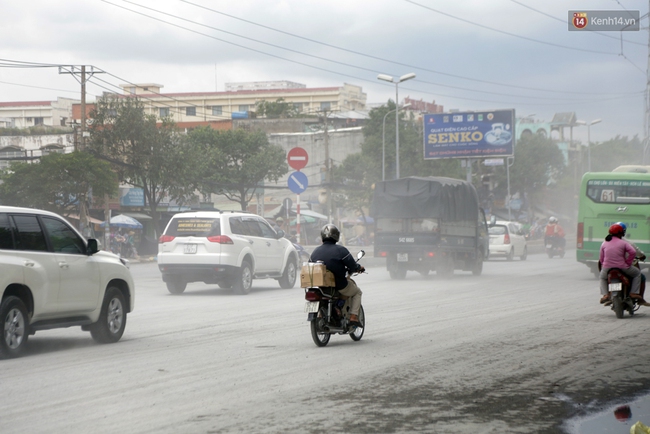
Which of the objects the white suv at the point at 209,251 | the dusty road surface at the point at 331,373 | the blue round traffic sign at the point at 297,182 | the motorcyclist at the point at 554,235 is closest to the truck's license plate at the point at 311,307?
the dusty road surface at the point at 331,373

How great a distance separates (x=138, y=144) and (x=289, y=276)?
2667 cm

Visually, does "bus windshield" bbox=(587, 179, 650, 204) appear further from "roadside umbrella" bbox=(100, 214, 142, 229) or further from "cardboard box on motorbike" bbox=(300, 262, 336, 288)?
"roadside umbrella" bbox=(100, 214, 142, 229)

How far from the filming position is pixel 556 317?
14.2 meters

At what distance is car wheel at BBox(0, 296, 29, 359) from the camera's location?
9.22m

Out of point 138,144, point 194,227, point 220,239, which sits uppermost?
point 138,144

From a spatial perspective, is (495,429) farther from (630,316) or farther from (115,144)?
(115,144)

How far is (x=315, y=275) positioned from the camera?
10.3m

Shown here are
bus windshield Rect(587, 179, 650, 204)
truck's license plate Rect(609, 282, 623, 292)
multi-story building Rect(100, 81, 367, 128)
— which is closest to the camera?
truck's license plate Rect(609, 282, 623, 292)

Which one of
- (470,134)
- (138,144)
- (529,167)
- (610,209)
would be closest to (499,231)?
(470,134)

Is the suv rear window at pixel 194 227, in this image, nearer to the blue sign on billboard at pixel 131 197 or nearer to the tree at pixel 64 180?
the tree at pixel 64 180

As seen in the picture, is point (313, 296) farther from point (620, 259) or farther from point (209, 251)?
point (209, 251)

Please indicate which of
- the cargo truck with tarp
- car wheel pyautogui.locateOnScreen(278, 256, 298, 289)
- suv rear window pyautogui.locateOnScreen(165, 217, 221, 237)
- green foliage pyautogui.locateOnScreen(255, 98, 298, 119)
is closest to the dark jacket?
suv rear window pyautogui.locateOnScreen(165, 217, 221, 237)

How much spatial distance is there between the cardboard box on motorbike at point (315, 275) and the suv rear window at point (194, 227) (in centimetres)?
908

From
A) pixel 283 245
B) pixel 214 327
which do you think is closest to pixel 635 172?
pixel 283 245
